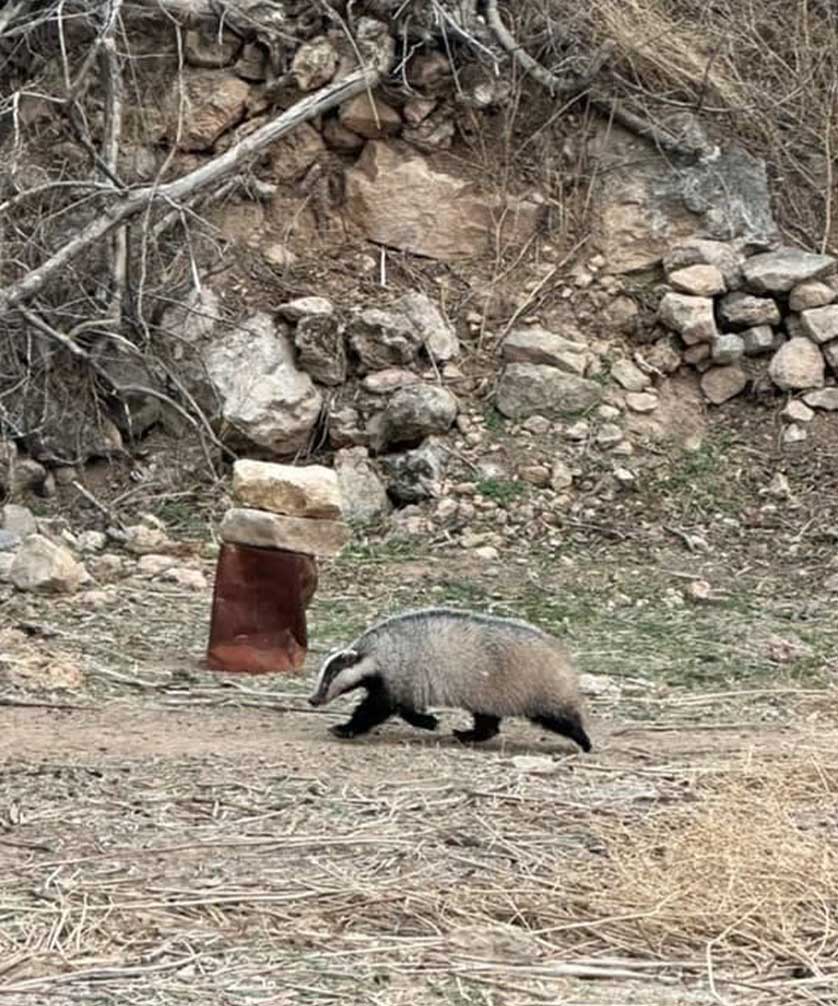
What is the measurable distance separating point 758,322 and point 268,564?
440cm

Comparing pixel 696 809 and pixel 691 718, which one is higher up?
pixel 696 809

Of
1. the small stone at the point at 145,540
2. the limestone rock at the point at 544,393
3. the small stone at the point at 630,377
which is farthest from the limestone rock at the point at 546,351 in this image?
the small stone at the point at 145,540

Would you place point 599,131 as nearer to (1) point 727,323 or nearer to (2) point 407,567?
(1) point 727,323

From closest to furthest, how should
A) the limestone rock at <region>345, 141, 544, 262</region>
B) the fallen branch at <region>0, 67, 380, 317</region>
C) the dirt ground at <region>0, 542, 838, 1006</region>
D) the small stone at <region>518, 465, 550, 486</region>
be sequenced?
1. the dirt ground at <region>0, 542, 838, 1006</region>
2. the fallen branch at <region>0, 67, 380, 317</region>
3. the small stone at <region>518, 465, 550, 486</region>
4. the limestone rock at <region>345, 141, 544, 262</region>

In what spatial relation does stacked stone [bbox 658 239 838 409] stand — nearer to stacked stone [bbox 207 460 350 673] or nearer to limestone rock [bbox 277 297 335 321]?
limestone rock [bbox 277 297 335 321]

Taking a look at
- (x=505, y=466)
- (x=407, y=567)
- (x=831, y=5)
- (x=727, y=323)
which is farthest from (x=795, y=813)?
(x=831, y=5)

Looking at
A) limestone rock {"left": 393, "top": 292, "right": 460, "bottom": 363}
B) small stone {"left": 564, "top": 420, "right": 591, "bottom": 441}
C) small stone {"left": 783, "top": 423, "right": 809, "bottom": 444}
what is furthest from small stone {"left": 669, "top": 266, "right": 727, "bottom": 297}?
limestone rock {"left": 393, "top": 292, "right": 460, "bottom": 363}

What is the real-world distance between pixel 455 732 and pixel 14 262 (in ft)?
16.5

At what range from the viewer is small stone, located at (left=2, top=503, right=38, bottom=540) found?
979 cm

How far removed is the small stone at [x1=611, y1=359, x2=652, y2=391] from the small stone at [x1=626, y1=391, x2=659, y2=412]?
0.14 ft

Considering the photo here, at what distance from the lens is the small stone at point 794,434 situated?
1083 centimetres

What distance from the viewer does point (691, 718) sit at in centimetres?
696

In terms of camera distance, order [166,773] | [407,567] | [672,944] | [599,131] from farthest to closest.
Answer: [599,131] → [407,567] → [166,773] → [672,944]

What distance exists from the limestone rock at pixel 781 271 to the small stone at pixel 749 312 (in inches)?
3.2
